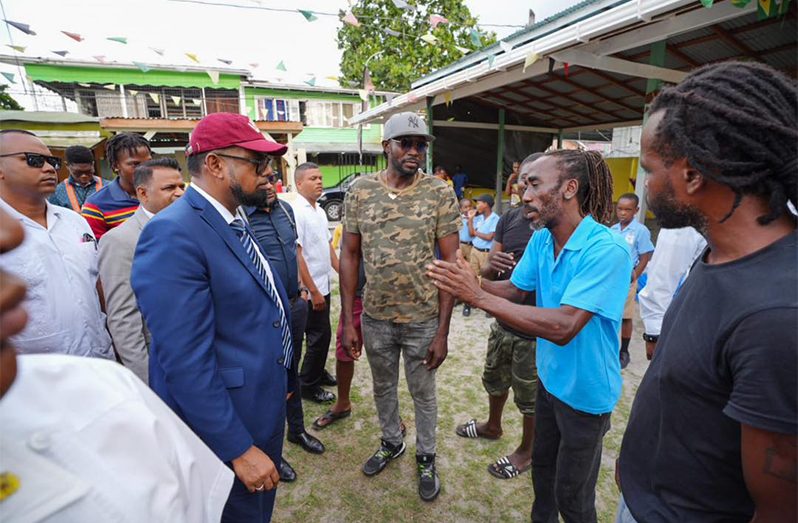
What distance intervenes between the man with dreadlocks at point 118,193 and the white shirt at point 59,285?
658 millimetres

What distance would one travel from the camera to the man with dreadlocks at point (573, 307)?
164 cm

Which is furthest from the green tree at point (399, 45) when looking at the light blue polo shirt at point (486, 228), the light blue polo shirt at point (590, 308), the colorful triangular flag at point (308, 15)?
the light blue polo shirt at point (590, 308)

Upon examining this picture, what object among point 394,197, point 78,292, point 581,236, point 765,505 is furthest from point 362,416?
point 765,505

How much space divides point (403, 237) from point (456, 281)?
859mm

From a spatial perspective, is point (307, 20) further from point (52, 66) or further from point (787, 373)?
point (52, 66)

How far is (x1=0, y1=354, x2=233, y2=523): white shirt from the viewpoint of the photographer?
0.62 metres

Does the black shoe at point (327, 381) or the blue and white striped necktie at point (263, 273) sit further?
the black shoe at point (327, 381)

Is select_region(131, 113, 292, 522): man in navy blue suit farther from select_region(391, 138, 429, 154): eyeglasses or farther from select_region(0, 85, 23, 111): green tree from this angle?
select_region(0, 85, 23, 111): green tree

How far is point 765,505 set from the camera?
887 mm

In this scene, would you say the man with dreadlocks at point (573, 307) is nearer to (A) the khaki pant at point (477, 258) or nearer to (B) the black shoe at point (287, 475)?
(B) the black shoe at point (287, 475)

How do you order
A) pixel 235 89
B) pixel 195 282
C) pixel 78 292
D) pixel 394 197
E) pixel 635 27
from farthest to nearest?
1. pixel 235 89
2. pixel 635 27
3. pixel 394 197
4. pixel 78 292
5. pixel 195 282

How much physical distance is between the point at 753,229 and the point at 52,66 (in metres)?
24.5

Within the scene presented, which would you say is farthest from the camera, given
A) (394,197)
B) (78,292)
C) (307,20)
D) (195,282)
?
(307,20)

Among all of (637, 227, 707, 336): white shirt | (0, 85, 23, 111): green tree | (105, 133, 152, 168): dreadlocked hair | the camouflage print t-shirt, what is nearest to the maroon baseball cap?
the camouflage print t-shirt
